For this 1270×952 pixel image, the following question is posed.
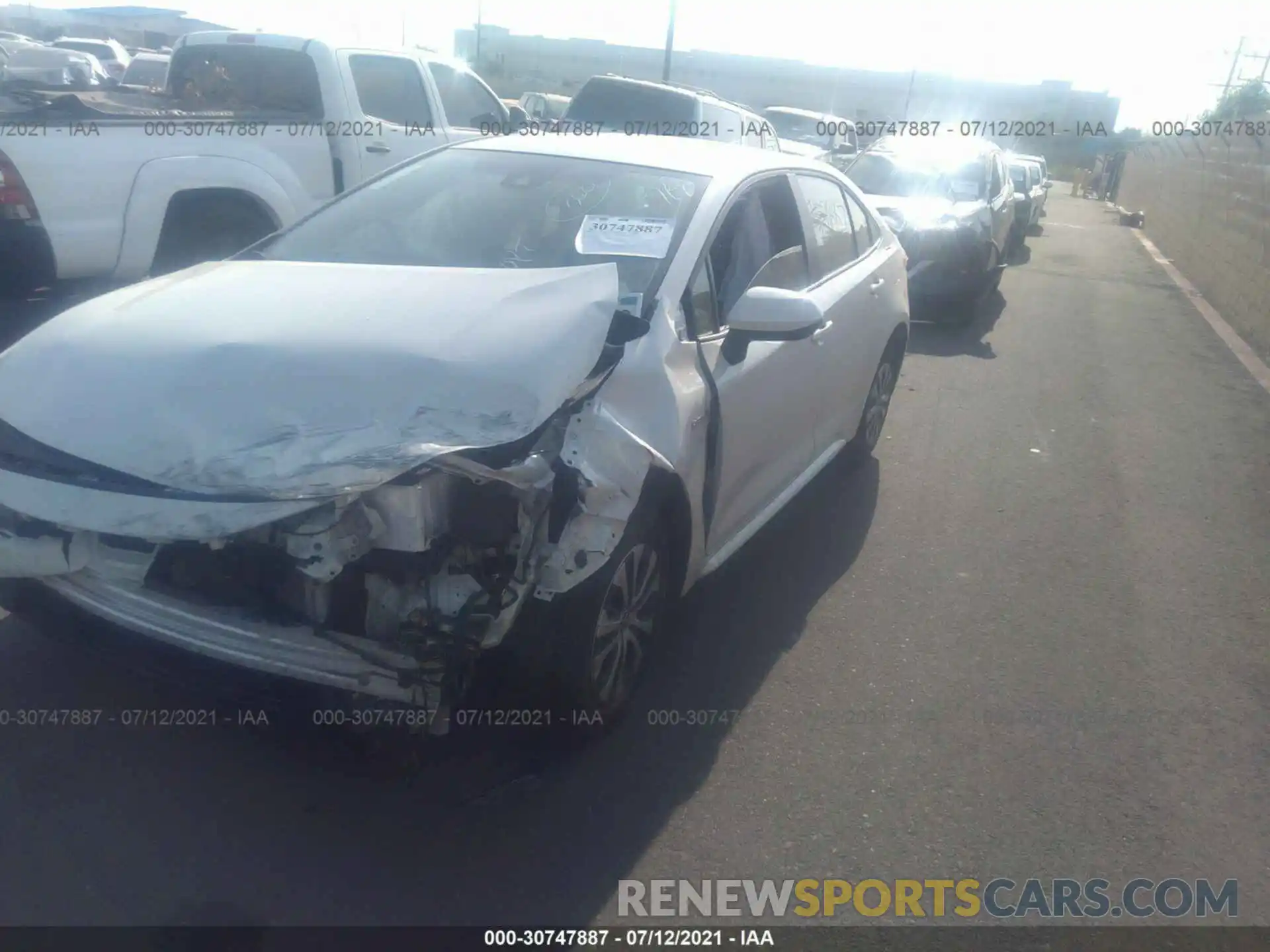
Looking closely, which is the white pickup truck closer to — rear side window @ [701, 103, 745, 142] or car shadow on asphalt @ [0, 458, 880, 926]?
car shadow on asphalt @ [0, 458, 880, 926]

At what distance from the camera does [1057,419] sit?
7.71 meters

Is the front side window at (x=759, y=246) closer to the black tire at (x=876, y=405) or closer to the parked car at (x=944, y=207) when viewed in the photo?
the black tire at (x=876, y=405)

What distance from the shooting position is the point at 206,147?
6539 mm

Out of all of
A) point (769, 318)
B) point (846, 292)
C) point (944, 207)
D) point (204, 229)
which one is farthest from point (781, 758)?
point (944, 207)

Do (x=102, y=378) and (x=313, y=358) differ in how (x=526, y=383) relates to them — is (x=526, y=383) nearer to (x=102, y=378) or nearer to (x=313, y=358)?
(x=313, y=358)

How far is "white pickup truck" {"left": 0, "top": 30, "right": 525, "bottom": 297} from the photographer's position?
Result: 585 cm

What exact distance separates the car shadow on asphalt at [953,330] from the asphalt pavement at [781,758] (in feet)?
13.6

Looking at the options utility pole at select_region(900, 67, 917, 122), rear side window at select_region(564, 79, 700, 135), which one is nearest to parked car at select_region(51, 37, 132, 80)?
rear side window at select_region(564, 79, 700, 135)

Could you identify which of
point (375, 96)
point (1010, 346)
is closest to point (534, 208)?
point (375, 96)

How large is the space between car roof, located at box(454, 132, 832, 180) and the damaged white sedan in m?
0.17

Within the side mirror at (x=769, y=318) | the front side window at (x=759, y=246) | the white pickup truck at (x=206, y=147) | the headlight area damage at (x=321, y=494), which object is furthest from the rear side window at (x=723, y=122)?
the headlight area damage at (x=321, y=494)

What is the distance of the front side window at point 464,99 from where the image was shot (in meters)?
9.07

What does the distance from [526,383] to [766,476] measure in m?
1.67

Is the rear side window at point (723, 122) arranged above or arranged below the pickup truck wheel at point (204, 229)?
above
